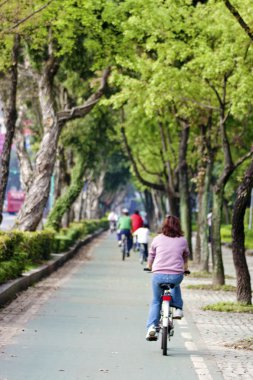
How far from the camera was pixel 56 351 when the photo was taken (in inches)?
477

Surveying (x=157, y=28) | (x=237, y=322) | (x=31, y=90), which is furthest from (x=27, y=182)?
(x=237, y=322)

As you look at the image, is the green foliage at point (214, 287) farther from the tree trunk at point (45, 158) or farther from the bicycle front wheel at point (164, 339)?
the bicycle front wheel at point (164, 339)

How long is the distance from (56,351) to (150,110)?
15.7 m

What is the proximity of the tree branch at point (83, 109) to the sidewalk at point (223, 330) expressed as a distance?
28.1 feet

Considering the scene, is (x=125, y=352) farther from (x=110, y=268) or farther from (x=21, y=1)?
(x=110, y=268)

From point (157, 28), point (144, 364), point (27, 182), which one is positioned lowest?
point (144, 364)

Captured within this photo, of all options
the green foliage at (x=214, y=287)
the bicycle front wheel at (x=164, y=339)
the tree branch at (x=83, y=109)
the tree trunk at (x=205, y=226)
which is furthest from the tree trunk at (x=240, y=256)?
the tree branch at (x=83, y=109)

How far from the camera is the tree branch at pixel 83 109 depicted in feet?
104

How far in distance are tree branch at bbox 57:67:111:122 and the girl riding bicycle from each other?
18673 mm

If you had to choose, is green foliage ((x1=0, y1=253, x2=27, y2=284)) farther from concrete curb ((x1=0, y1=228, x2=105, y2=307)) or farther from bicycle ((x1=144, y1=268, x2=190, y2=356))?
bicycle ((x1=144, y1=268, x2=190, y2=356))

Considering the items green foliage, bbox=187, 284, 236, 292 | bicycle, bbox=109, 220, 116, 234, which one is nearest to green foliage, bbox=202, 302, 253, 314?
green foliage, bbox=187, 284, 236, 292

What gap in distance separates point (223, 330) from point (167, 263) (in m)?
3.07

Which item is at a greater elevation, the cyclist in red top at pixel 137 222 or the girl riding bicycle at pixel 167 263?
the cyclist in red top at pixel 137 222

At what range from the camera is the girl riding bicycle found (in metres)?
12.8
